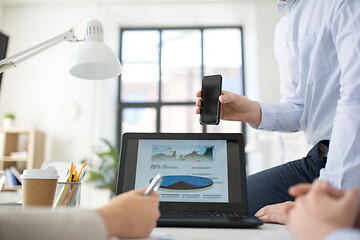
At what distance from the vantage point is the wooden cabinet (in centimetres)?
396

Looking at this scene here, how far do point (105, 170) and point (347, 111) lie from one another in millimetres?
3595

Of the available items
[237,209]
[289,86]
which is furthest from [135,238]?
[289,86]

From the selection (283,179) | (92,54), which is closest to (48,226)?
(92,54)

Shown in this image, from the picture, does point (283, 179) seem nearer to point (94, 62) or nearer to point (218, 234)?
point (218, 234)

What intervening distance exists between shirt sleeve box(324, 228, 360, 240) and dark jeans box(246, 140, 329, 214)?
80 cm

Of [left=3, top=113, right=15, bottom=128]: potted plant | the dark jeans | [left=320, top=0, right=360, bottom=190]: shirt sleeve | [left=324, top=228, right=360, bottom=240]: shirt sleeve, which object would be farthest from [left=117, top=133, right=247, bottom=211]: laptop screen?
[left=3, top=113, right=15, bottom=128]: potted plant

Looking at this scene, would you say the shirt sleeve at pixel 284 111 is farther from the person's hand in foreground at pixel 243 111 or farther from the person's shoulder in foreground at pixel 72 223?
the person's shoulder in foreground at pixel 72 223

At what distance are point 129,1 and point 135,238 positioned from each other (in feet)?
14.8

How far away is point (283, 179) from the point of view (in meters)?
1.20

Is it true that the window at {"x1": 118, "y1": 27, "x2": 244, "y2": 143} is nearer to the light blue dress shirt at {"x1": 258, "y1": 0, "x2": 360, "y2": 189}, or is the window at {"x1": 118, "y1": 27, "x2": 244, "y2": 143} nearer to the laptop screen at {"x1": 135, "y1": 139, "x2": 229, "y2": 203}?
the light blue dress shirt at {"x1": 258, "y1": 0, "x2": 360, "y2": 189}

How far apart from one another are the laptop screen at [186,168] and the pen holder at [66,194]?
0.52 ft

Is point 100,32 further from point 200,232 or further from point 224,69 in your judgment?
point 224,69

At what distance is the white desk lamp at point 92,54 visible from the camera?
1.16 m

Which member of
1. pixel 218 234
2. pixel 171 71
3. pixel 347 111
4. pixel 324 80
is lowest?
pixel 218 234
